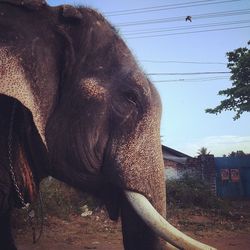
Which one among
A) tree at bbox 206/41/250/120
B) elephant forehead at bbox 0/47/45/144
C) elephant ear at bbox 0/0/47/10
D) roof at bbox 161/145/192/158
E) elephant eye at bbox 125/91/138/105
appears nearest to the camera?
elephant forehead at bbox 0/47/45/144

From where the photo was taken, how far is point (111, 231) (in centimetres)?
816

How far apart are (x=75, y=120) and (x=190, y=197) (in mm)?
10000

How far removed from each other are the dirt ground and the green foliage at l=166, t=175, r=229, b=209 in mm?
576

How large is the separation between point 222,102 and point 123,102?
50.4 ft

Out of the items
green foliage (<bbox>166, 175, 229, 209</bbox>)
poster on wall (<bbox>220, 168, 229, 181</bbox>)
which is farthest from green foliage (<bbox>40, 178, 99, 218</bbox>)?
poster on wall (<bbox>220, 168, 229, 181</bbox>)

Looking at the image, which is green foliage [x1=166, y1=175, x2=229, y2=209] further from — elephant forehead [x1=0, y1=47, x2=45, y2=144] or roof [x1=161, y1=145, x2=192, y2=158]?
roof [x1=161, y1=145, x2=192, y2=158]

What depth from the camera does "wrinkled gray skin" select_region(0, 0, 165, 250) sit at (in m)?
2.37

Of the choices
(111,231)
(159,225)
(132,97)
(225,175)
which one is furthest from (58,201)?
(225,175)

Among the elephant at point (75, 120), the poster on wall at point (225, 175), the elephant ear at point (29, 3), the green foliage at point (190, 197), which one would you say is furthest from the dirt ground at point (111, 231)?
the poster on wall at point (225, 175)

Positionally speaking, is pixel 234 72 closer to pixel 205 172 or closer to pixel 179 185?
pixel 205 172

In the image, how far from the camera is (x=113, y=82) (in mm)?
2604

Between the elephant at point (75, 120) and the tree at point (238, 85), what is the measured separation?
14299 millimetres

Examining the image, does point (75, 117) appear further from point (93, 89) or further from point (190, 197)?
point (190, 197)

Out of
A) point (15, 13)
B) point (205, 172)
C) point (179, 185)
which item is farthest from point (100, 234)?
point (205, 172)
